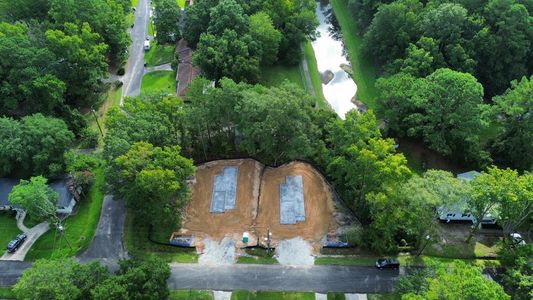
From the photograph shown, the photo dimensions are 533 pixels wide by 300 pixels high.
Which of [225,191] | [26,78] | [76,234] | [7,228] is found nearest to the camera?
[76,234]

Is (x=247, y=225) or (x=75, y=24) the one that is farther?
(x=75, y=24)

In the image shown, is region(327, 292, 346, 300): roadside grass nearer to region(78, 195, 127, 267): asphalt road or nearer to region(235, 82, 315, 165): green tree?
region(235, 82, 315, 165): green tree

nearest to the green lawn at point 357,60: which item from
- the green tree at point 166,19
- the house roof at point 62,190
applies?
the green tree at point 166,19

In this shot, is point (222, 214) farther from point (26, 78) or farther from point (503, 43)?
point (503, 43)

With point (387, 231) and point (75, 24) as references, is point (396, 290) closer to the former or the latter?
point (387, 231)

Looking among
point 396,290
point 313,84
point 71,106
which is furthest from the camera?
point 313,84

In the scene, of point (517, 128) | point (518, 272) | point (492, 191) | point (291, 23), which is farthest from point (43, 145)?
point (517, 128)

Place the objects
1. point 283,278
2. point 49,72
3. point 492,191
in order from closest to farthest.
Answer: point 492,191
point 283,278
point 49,72

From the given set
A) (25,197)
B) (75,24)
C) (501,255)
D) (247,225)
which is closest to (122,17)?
(75,24)
